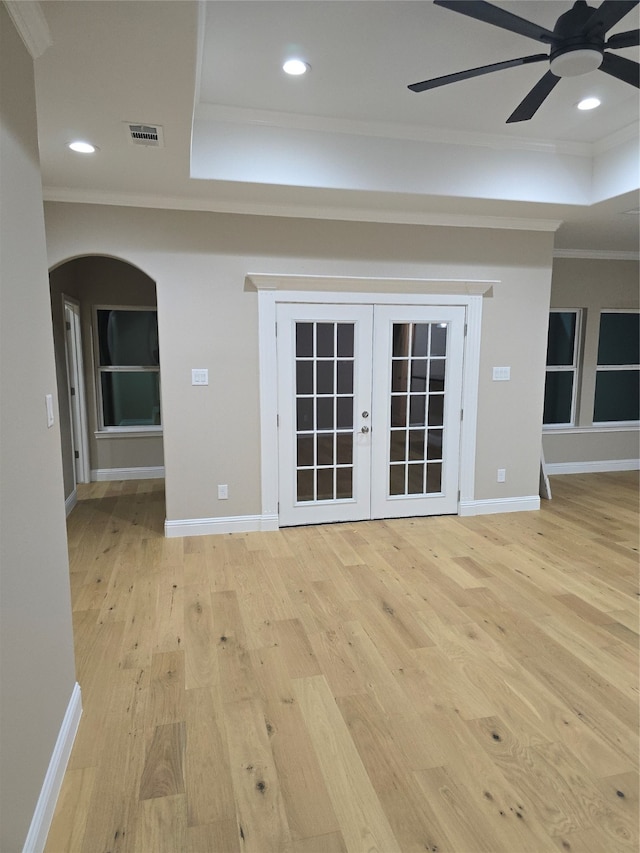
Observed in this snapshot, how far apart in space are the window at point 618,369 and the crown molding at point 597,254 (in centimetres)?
62

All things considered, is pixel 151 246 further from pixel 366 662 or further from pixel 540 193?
pixel 366 662

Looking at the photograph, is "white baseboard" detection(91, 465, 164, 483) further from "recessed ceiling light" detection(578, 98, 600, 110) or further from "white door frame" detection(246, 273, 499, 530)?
"recessed ceiling light" detection(578, 98, 600, 110)

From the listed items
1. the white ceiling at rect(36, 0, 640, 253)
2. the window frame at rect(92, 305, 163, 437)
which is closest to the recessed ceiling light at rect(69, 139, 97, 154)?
the white ceiling at rect(36, 0, 640, 253)

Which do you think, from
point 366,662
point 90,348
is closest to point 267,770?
point 366,662

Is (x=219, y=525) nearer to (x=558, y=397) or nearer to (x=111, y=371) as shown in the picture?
(x=111, y=371)

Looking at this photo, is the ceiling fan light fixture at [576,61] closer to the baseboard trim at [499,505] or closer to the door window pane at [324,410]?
the door window pane at [324,410]

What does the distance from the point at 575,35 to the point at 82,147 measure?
7.90 feet

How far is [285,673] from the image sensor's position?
244 cm

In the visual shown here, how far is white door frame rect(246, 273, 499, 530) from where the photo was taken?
Result: 4074 millimetres

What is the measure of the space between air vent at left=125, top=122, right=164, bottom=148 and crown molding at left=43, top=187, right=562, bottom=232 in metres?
1.03

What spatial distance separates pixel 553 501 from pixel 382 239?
10.1 feet

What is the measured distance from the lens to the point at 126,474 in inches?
234

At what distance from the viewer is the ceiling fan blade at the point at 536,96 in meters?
2.26

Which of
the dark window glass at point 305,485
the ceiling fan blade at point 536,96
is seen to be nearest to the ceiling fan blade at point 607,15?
the ceiling fan blade at point 536,96
